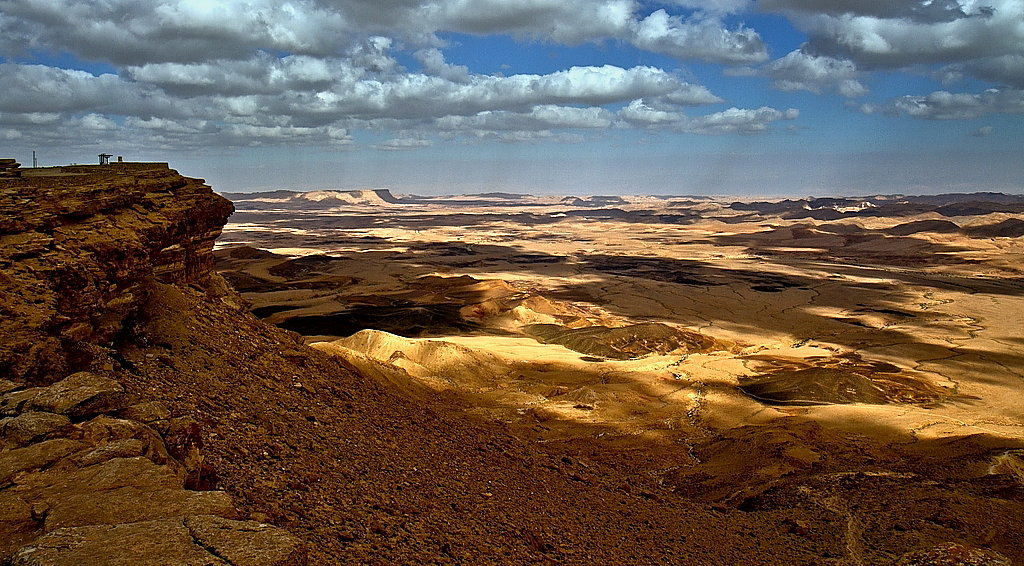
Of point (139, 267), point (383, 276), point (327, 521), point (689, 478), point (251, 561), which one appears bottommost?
point (383, 276)

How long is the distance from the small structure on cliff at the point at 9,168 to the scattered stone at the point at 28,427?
932 centimetres

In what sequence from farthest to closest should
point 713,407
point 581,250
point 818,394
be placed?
point 581,250, point 818,394, point 713,407

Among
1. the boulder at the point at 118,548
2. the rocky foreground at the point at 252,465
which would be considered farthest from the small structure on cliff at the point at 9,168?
the boulder at the point at 118,548

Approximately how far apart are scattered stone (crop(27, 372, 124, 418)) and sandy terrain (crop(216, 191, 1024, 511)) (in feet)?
33.1

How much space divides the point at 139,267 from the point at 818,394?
76.3 feet

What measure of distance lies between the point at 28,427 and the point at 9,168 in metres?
10.5

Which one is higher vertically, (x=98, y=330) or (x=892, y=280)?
(x=98, y=330)

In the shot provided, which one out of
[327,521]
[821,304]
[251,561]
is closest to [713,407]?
[327,521]

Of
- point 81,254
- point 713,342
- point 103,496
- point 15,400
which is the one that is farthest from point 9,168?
point 713,342

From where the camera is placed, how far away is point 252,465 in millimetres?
8086

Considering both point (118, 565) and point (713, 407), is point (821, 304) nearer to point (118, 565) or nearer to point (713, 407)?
point (713, 407)

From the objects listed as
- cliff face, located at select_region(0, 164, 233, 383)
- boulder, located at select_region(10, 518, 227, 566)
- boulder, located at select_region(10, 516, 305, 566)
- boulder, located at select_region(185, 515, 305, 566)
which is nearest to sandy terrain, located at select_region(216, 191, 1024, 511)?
cliff face, located at select_region(0, 164, 233, 383)

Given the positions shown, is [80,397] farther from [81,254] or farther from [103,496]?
[81,254]

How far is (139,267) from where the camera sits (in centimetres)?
1252
